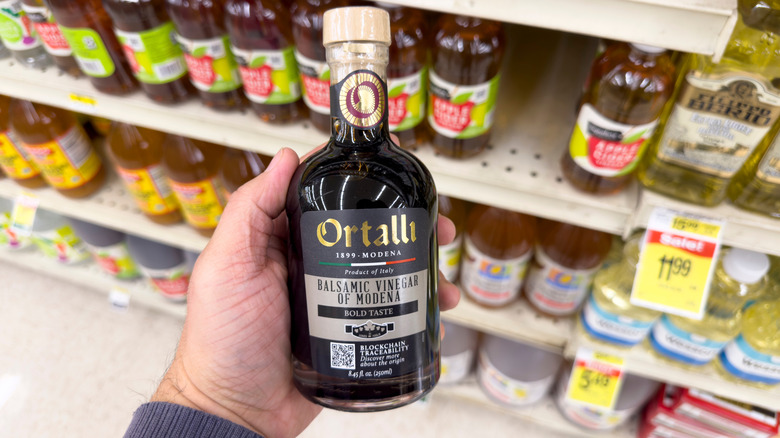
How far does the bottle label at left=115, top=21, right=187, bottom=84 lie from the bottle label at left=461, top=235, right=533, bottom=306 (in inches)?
32.1

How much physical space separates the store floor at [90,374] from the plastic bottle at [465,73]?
46.4 inches

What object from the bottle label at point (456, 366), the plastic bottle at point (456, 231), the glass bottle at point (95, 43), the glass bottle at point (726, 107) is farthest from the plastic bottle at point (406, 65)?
the bottle label at point (456, 366)

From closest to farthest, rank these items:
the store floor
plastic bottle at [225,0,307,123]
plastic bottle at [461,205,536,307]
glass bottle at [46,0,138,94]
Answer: plastic bottle at [225,0,307,123], glass bottle at [46,0,138,94], plastic bottle at [461,205,536,307], the store floor

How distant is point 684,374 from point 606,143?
67 cm

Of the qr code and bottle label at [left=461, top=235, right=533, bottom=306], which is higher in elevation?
the qr code

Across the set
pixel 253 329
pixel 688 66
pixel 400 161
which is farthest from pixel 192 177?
pixel 688 66

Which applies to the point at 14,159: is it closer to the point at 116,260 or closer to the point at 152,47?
the point at 116,260

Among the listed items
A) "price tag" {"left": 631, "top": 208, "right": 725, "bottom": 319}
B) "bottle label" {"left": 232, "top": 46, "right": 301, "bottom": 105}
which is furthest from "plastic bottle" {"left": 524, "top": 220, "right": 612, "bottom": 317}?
"bottle label" {"left": 232, "top": 46, "right": 301, "bottom": 105}

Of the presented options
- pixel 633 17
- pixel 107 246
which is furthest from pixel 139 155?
pixel 633 17

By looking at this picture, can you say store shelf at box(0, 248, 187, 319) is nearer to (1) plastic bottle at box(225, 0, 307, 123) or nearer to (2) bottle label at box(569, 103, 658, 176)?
(1) plastic bottle at box(225, 0, 307, 123)

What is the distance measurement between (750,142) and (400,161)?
1.85 ft

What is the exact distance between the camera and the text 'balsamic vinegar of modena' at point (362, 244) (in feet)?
2.05

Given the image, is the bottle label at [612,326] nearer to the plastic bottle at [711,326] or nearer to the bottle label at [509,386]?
the plastic bottle at [711,326]

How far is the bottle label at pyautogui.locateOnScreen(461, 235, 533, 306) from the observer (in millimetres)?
1157
